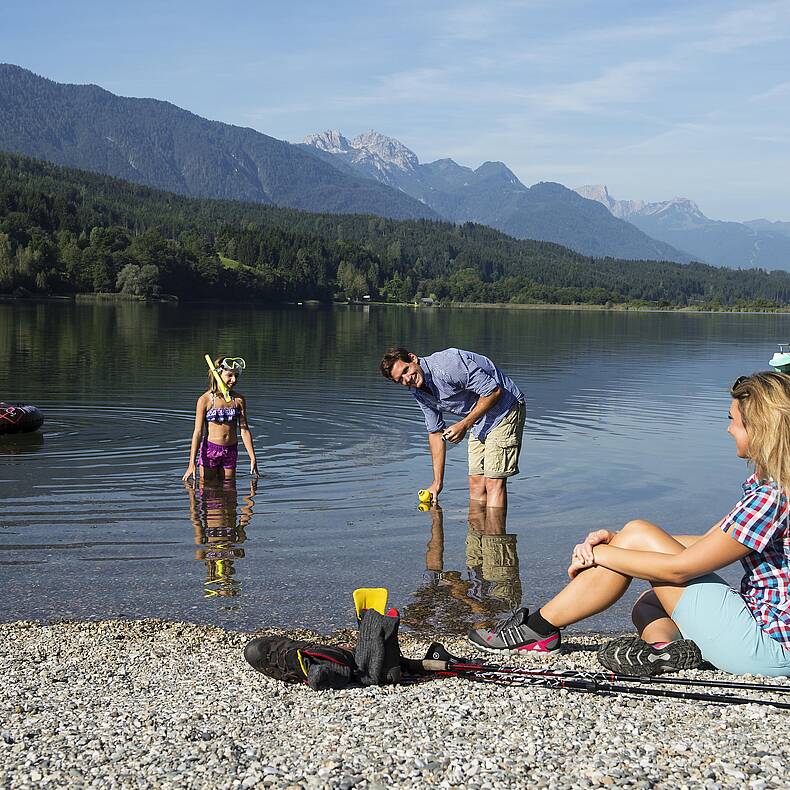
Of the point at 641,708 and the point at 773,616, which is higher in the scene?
the point at 773,616

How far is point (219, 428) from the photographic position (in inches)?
633

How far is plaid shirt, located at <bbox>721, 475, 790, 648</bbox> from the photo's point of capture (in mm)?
6184

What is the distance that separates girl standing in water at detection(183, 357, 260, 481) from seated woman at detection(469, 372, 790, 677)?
9.08 meters

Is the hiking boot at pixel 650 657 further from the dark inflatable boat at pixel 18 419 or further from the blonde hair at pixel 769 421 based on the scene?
the dark inflatable boat at pixel 18 419

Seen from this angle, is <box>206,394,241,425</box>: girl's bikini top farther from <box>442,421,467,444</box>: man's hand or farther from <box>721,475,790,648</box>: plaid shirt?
<box>721,475,790,648</box>: plaid shirt

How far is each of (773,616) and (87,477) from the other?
13.0 meters

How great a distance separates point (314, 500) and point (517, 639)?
8.11 m

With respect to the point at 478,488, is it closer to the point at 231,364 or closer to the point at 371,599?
the point at 231,364

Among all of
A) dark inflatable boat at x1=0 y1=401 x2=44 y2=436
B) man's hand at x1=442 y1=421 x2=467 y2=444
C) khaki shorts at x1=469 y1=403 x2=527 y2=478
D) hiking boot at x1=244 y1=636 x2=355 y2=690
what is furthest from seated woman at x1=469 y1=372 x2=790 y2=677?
dark inflatable boat at x1=0 y1=401 x2=44 y2=436

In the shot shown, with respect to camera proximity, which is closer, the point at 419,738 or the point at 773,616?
the point at 419,738

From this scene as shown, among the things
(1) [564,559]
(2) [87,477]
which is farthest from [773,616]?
(2) [87,477]

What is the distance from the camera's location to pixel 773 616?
21.8 ft

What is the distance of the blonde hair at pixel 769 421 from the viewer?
591 centimetres

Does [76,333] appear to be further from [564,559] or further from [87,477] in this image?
[564,559]
